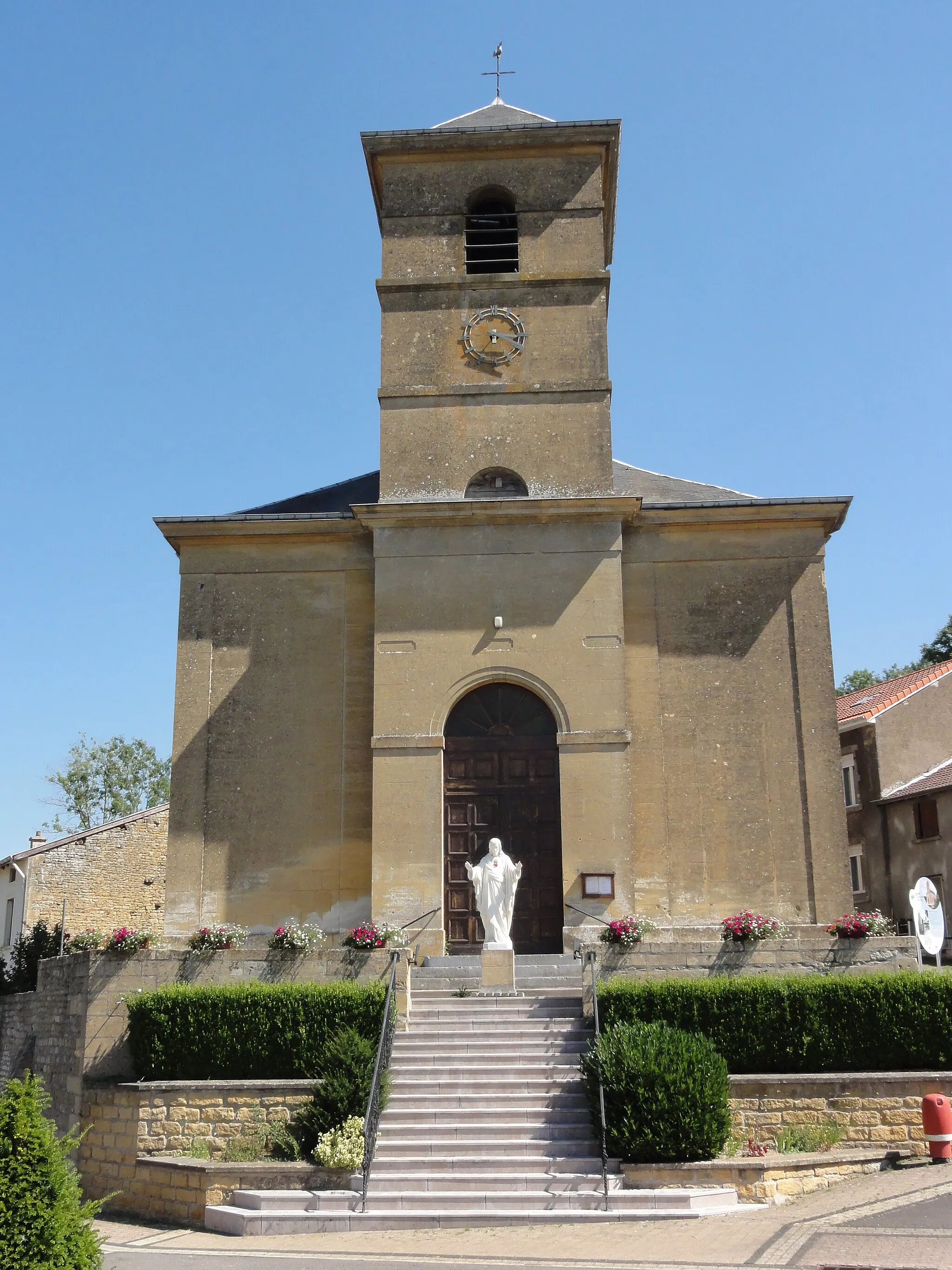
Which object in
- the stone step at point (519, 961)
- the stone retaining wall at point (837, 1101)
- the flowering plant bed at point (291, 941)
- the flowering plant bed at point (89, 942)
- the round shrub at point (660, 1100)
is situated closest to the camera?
the round shrub at point (660, 1100)

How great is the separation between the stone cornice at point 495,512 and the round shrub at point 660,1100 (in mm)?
8957

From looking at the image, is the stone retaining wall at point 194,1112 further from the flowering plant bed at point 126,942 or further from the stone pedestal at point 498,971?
the stone pedestal at point 498,971

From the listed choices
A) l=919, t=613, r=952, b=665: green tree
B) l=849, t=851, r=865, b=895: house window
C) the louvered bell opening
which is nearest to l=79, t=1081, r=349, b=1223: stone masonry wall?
the louvered bell opening

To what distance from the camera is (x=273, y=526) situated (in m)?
20.3

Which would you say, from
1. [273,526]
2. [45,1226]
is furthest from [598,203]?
[45,1226]

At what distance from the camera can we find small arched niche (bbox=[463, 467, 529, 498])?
19875 millimetres

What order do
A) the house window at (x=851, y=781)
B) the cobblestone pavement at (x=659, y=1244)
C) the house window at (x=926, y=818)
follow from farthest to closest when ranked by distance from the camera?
the house window at (x=851, y=781) → the house window at (x=926, y=818) → the cobblestone pavement at (x=659, y=1244)

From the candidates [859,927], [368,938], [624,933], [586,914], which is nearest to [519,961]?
[586,914]

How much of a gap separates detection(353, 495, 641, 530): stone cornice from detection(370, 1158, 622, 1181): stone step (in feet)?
32.5

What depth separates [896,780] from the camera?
2677cm

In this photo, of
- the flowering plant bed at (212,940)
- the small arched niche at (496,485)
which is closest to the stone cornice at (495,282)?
the small arched niche at (496,485)

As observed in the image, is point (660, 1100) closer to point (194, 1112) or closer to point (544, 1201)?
point (544, 1201)

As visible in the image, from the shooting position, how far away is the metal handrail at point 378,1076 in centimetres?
1202

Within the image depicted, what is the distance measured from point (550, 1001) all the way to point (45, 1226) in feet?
28.0
